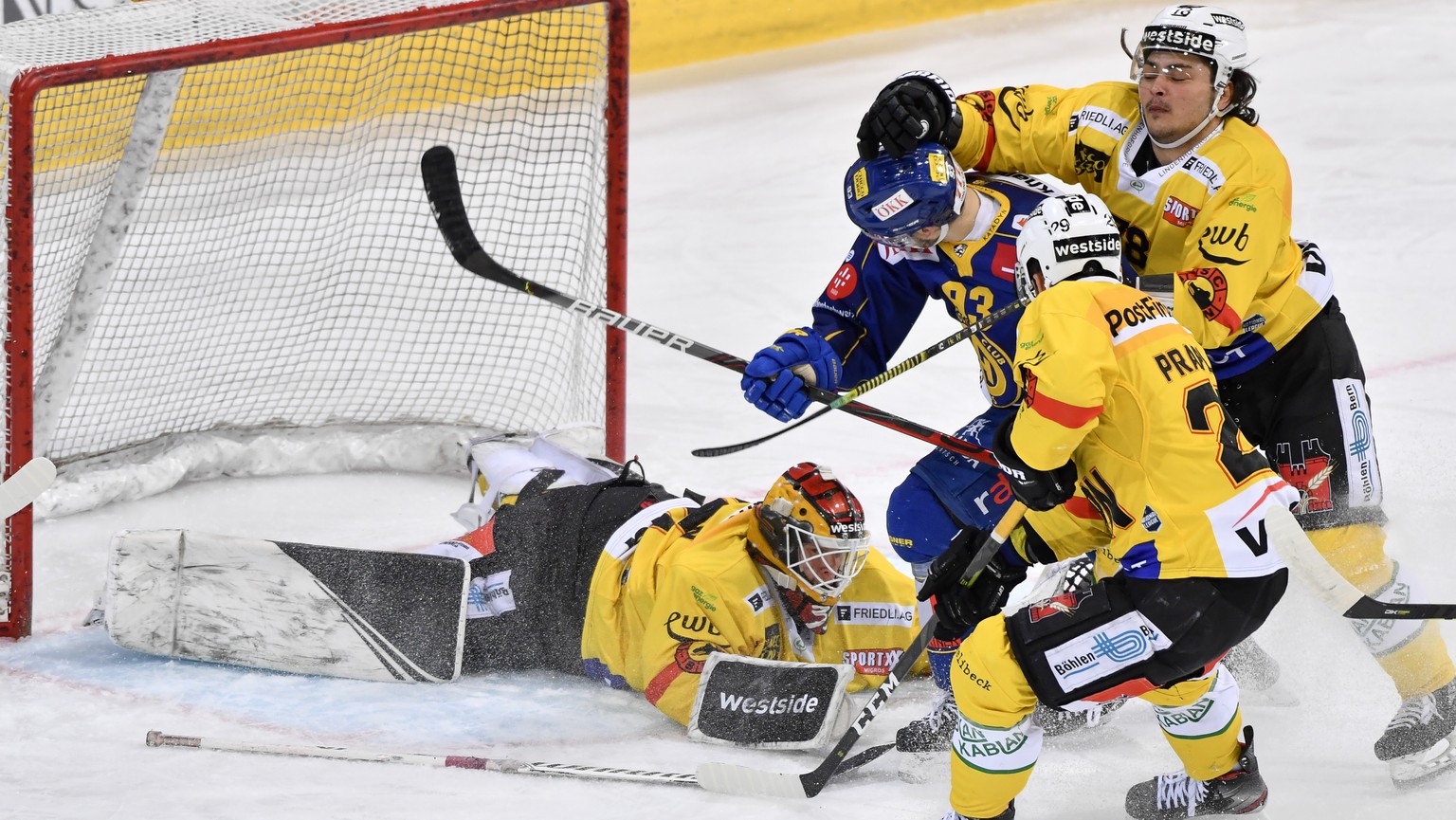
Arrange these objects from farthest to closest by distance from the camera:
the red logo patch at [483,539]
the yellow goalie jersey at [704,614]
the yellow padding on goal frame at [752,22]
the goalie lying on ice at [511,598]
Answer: the yellow padding on goal frame at [752,22], the red logo patch at [483,539], the goalie lying on ice at [511,598], the yellow goalie jersey at [704,614]

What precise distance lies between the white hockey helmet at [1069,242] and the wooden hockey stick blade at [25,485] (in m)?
2.09

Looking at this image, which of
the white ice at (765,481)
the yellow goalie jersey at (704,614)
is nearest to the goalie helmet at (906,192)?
the yellow goalie jersey at (704,614)

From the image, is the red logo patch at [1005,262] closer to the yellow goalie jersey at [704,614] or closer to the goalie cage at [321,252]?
the yellow goalie jersey at [704,614]

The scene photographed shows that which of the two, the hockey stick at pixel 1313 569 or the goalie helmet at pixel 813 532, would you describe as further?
the goalie helmet at pixel 813 532

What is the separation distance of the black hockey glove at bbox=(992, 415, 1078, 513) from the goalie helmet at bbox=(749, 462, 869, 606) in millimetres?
653

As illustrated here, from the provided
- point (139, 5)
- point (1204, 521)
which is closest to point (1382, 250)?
point (1204, 521)

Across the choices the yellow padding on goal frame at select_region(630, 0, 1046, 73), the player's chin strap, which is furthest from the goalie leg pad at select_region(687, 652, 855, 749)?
the yellow padding on goal frame at select_region(630, 0, 1046, 73)

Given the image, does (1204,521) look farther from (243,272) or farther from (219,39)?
(243,272)

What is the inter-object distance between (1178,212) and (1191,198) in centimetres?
4

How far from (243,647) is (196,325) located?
154cm

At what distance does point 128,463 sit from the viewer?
4.70 meters

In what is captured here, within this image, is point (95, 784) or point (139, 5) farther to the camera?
point (139, 5)

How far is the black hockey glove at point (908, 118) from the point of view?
3.23 metres

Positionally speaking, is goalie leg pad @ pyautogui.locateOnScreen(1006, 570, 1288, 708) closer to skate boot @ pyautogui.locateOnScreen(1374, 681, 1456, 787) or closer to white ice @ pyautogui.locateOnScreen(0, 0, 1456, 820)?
white ice @ pyautogui.locateOnScreen(0, 0, 1456, 820)
